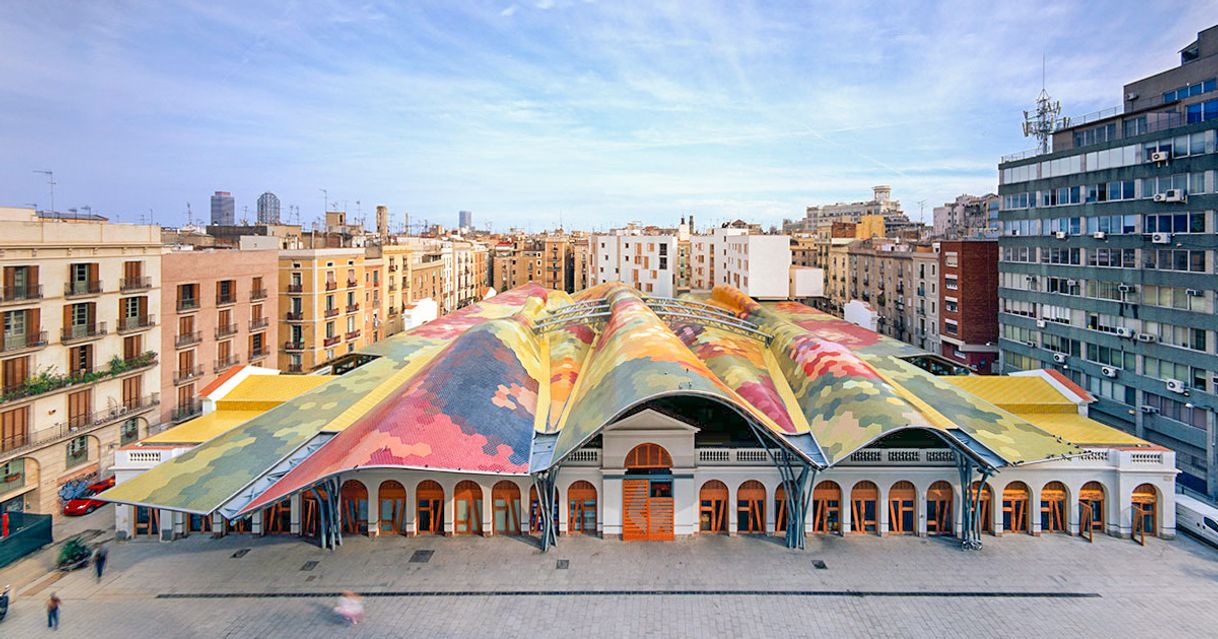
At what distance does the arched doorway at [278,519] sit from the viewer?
3394 cm

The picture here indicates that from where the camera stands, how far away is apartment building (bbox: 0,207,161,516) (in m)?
37.1

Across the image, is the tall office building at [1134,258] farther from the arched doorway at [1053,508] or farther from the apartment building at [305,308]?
the apartment building at [305,308]

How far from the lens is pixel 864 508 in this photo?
1324 inches

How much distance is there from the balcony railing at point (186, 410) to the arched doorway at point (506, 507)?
2784 centimetres

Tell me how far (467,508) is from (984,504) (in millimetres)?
24790

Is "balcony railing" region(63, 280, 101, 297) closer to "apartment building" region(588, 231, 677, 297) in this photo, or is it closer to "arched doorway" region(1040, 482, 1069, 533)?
"arched doorway" region(1040, 482, 1069, 533)

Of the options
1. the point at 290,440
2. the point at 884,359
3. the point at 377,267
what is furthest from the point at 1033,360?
the point at 377,267

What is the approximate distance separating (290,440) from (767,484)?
2199cm

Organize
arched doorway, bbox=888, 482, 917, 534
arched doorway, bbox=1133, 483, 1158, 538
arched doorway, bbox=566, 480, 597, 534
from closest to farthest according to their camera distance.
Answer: arched doorway, bbox=1133, 483, 1158, 538
arched doorway, bbox=888, 482, 917, 534
arched doorway, bbox=566, 480, 597, 534

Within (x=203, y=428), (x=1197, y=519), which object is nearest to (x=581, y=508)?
(x=203, y=428)

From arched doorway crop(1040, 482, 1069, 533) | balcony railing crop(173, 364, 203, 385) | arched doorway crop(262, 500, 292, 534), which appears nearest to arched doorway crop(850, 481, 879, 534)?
arched doorway crop(1040, 482, 1069, 533)

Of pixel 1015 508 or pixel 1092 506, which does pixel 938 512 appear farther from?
pixel 1092 506

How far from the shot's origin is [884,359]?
4581 cm

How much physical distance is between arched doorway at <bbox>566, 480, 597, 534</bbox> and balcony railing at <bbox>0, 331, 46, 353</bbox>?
98.9 feet
